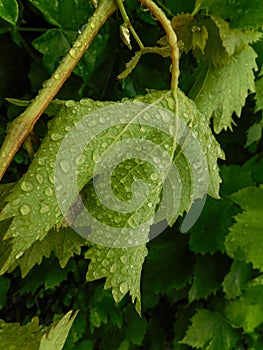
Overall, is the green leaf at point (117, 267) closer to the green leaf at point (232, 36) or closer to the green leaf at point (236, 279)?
the green leaf at point (232, 36)

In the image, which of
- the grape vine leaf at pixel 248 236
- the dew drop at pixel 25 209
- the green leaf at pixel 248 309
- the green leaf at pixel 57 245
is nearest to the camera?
the dew drop at pixel 25 209

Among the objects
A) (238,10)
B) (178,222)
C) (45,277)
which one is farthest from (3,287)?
(238,10)

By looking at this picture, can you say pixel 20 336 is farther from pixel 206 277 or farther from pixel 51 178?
pixel 206 277

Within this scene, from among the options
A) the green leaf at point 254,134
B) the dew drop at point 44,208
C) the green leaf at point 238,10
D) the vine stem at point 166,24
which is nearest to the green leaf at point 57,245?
the dew drop at point 44,208

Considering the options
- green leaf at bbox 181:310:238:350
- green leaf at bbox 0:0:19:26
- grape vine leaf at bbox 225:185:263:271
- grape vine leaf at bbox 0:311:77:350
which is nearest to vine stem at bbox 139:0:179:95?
green leaf at bbox 0:0:19:26

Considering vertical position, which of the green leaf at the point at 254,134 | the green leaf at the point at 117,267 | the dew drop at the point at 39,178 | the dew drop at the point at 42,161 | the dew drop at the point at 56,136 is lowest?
the green leaf at the point at 254,134

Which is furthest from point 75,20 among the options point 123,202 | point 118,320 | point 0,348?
point 118,320

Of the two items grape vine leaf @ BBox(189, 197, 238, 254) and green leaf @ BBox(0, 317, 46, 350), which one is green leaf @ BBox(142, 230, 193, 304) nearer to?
grape vine leaf @ BBox(189, 197, 238, 254)

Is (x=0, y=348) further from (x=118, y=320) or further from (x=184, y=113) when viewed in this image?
(x=118, y=320)
